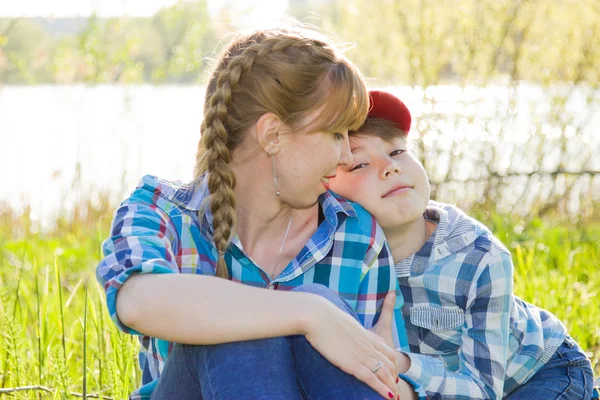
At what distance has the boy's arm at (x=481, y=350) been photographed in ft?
6.29

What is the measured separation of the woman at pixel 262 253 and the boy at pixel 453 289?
97mm

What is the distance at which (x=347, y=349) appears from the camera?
1.67 metres

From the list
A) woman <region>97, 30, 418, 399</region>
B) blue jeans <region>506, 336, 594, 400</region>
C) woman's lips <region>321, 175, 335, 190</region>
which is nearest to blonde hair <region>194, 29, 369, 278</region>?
woman <region>97, 30, 418, 399</region>

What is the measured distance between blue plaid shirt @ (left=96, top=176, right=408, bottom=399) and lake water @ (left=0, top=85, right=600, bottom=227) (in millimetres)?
2876

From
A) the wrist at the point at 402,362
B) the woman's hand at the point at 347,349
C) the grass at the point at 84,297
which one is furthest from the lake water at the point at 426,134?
the woman's hand at the point at 347,349

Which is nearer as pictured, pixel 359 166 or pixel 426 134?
pixel 359 166

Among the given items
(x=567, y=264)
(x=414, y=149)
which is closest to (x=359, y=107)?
(x=567, y=264)

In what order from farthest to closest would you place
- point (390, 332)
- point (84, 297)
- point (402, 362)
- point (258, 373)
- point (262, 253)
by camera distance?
point (84, 297)
point (262, 253)
point (390, 332)
point (402, 362)
point (258, 373)

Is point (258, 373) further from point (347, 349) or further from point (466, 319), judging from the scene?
point (466, 319)

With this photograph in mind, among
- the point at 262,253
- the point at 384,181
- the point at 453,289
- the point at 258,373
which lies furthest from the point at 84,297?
the point at 258,373

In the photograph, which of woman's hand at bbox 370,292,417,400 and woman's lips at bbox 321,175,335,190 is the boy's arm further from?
woman's lips at bbox 321,175,335,190

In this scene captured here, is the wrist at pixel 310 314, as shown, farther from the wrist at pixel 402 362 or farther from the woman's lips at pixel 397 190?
the woman's lips at pixel 397 190

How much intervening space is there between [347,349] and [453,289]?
0.53 meters

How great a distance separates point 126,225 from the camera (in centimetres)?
177
